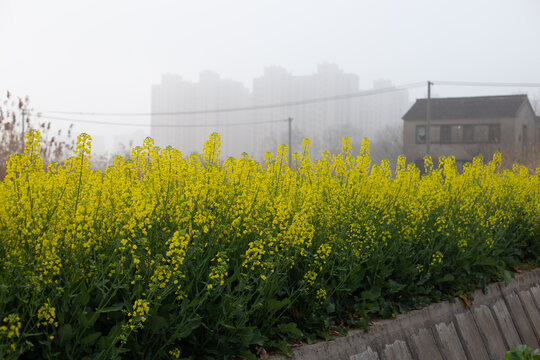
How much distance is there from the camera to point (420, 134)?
34.1 m

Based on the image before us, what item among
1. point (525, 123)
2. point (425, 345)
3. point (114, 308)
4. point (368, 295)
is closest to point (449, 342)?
point (425, 345)

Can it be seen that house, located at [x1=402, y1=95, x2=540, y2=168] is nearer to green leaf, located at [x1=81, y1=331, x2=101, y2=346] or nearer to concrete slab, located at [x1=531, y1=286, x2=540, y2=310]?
concrete slab, located at [x1=531, y1=286, x2=540, y2=310]

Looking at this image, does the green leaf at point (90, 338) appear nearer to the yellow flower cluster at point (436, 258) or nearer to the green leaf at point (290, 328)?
the green leaf at point (290, 328)

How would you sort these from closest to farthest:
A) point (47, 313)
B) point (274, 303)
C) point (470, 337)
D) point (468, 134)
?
point (47, 313) < point (274, 303) < point (470, 337) < point (468, 134)

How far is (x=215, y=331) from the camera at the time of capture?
2693 millimetres

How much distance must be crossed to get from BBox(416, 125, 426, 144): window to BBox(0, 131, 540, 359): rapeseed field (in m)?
30.3

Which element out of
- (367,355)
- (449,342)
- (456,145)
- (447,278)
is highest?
(456,145)

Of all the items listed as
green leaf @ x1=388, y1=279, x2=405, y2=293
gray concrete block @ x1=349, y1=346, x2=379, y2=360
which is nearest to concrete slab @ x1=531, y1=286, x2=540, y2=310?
green leaf @ x1=388, y1=279, x2=405, y2=293

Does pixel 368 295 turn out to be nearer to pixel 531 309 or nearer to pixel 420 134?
pixel 531 309

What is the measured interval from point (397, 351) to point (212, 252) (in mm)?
1659

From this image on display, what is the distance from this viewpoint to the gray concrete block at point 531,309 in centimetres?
525

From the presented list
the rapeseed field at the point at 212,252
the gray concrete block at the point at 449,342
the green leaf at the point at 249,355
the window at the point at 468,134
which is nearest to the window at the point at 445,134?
the window at the point at 468,134

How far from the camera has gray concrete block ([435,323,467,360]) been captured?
3949mm

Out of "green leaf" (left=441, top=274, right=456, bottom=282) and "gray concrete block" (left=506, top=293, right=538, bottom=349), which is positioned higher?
"green leaf" (left=441, top=274, right=456, bottom=282)
